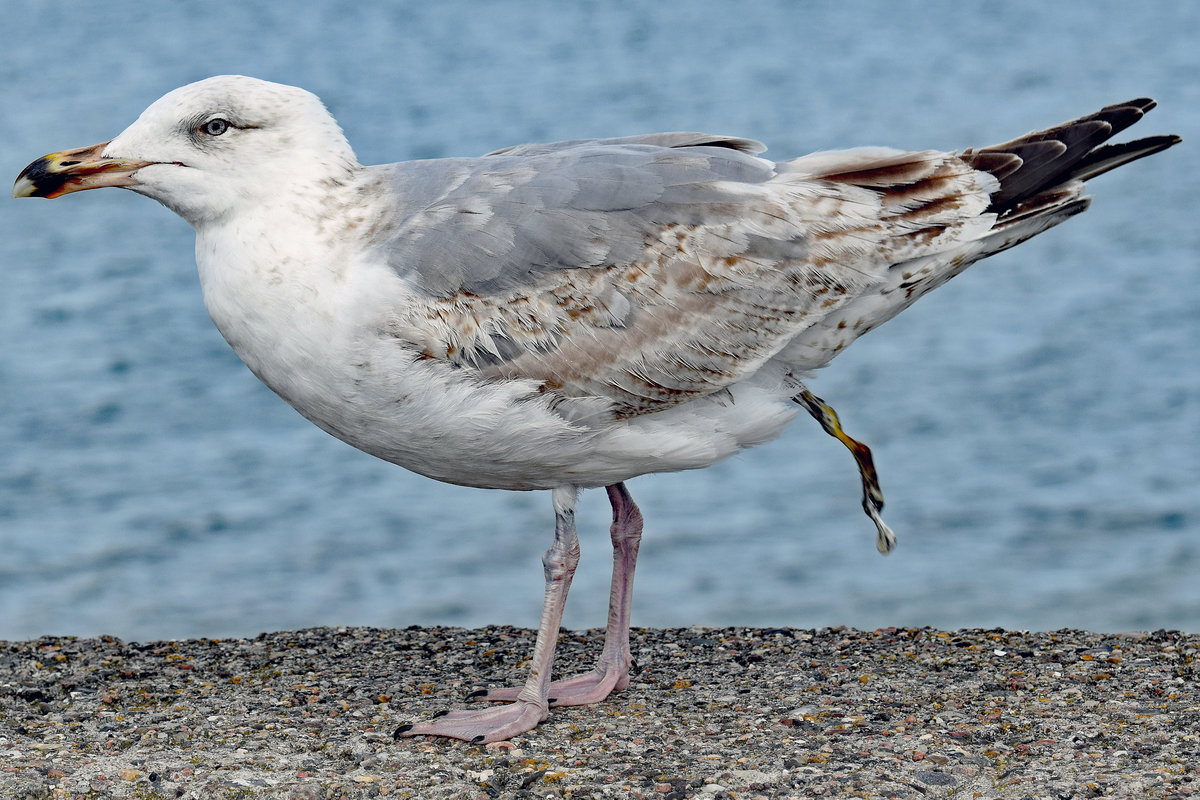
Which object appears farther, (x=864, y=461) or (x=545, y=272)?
(x=864, y=461)

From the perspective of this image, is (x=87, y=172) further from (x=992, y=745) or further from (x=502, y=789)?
(x=992, y=745)

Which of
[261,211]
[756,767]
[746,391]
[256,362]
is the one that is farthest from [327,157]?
[756,767]

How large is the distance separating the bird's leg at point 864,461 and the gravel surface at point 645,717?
0.55 meters

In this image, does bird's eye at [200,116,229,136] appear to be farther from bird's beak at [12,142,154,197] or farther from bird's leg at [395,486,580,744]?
bird's leg at [395,486,580,744]

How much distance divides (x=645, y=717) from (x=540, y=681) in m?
0.47

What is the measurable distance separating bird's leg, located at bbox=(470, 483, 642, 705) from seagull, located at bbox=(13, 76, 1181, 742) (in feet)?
0.11

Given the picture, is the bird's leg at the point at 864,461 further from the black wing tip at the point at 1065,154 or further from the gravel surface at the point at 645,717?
the black wing tip at the point at 1065,154

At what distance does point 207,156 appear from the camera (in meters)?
5.79

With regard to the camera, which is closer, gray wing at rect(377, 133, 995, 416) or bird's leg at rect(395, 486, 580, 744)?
gray wing at rect(377, 133, 995, 416)


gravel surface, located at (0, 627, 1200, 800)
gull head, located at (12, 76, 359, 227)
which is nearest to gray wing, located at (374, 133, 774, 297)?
gull head, located at (12, 76, 359, 227)

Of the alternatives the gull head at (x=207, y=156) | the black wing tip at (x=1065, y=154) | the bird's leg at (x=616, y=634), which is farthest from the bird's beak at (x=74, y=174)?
the black wing tip at (x=1065, y=154)

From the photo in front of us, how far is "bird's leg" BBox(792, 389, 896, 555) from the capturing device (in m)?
7.00

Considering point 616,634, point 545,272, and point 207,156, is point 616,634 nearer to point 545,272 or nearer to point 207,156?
point 545,272

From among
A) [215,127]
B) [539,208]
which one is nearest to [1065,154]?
[539,208]
